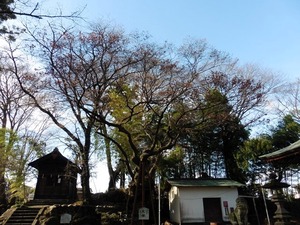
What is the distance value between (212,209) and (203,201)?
32.8 inches

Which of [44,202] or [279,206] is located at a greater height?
[44,202]

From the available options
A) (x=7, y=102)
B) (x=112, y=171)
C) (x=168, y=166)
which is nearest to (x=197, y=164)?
(x=168, y=166)

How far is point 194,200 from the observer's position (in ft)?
67.5

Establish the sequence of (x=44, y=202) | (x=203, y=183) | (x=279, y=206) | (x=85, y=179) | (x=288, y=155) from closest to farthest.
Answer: (x=288, y=155)
(x=279, y=206)
(x=85, y=179)
(x=44, y=202)
(x=203, y=183)

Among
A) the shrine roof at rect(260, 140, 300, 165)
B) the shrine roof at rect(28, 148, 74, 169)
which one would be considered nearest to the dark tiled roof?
the shrine roof at rect(28, 148, 74, 169)

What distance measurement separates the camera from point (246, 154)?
23.8 meters

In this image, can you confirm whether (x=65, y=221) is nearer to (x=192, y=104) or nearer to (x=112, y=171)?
(x=192, y=104)

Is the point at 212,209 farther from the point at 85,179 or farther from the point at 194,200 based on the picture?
the point at 85,179

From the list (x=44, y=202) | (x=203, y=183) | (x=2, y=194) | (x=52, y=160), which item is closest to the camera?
(x=44, y=202)

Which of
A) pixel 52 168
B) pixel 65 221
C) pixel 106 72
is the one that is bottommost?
pixel 65 221

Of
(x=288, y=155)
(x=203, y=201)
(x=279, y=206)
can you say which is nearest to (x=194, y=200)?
(x=203, y=201)

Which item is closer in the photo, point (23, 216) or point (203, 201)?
point (23, 216)

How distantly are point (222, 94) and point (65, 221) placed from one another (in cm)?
1151

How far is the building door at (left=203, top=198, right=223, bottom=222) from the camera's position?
66.0 ft
